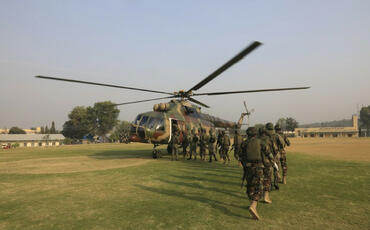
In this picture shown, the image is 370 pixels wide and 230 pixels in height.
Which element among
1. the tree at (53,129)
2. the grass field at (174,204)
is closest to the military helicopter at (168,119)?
the grass field at (174,204)

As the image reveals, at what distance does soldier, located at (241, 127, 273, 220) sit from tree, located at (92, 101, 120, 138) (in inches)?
2849

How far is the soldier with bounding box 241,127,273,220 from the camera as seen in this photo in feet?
15.4

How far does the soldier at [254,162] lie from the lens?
4.69 meters

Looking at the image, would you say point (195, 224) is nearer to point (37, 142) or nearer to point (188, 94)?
point (188, 94)

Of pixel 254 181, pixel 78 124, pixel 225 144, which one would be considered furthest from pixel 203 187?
pixel 78 124

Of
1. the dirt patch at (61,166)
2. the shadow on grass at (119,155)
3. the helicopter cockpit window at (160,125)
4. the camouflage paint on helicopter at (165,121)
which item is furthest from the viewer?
the shadow on grass at (119,155)

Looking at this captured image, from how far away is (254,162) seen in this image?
4.98m

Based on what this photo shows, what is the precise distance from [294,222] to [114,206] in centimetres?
389

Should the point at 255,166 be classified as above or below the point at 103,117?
below

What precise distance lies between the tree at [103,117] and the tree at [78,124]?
6.71ft

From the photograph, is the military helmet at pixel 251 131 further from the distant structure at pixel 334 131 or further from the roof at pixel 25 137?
the distant structure at pixel 334 131

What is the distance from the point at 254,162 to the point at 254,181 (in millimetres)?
423

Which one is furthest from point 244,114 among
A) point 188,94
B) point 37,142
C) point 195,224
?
point 37,142

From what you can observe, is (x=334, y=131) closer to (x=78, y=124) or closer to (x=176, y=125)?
(x=78, y=124)
